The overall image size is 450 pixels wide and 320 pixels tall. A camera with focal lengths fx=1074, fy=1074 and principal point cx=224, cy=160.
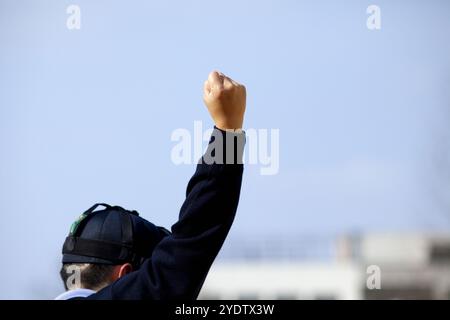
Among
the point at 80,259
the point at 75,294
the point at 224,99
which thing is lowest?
the point at 75,294

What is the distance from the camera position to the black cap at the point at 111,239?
152 inches

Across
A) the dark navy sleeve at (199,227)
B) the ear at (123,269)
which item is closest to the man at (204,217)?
the dark navy sleeve at (199,227)

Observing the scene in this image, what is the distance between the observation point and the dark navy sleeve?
3475 mm

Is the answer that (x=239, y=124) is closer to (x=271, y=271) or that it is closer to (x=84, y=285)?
(x=84, y=285)

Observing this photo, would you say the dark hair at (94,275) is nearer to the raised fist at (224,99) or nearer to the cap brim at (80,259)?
the cap brim at (80,259)

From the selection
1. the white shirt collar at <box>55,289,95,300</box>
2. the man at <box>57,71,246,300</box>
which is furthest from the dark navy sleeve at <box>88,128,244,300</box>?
the white shirt collar at <box>55,289,95,300</box>

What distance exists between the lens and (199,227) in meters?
3.50

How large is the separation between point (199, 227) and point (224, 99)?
0.43 m

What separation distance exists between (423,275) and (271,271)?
5669mm

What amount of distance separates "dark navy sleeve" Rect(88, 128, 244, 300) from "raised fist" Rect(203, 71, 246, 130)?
48 mm

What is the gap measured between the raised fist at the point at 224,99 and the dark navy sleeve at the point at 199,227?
48 millimetres

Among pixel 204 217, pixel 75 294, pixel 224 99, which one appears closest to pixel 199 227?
pixel 204 217

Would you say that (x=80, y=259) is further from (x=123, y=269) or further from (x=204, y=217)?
(x=204, y=217)
